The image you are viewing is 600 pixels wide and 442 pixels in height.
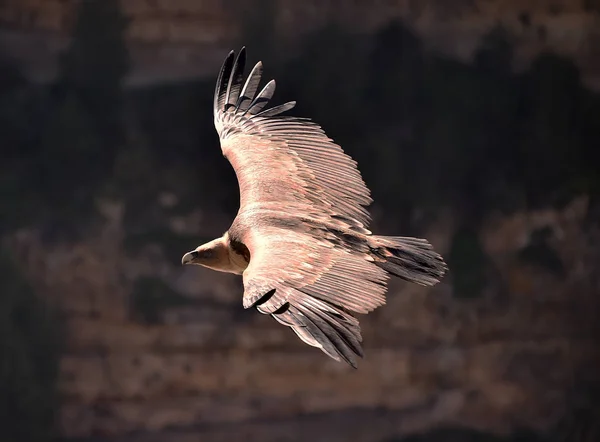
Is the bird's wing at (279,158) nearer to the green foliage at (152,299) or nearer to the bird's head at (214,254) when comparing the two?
the bird's head at (214,254)

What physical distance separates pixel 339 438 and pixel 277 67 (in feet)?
10.7

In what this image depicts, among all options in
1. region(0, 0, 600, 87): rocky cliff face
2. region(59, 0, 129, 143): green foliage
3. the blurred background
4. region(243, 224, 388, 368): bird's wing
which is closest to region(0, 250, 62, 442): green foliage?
the blurred background

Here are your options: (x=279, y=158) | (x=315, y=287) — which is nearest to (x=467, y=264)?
Result: (x=279, y=158)

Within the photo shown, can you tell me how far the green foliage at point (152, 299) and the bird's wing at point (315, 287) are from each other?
6018 mm

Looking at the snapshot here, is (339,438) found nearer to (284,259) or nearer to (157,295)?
(157,295)

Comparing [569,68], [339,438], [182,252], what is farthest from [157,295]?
[569,68]

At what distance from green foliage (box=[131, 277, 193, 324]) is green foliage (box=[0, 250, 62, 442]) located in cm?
69

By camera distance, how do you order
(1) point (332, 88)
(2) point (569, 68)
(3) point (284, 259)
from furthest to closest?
(2) point (569, 68)
(1) point (332, 88)
(3) point (284, 259)

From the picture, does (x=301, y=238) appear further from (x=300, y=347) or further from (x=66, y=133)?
(x=300, y=347)

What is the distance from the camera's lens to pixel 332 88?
9883mm

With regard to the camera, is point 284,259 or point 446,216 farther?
point 446,216

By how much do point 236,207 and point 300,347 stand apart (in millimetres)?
1340

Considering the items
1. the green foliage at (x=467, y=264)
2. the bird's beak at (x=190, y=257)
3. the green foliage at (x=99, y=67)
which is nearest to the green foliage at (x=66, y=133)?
the green foliage at (x=99, y=67)

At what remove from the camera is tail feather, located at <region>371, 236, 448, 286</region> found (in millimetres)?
4305
